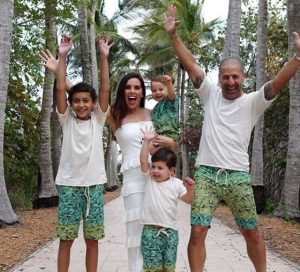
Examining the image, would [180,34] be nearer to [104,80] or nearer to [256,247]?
[104,80]

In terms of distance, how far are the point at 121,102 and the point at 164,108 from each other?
0.46 m

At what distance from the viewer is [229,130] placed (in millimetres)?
4641

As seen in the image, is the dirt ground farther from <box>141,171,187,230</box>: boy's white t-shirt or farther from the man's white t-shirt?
the man's white t-shirt

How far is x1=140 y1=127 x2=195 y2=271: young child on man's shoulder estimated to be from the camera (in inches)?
179

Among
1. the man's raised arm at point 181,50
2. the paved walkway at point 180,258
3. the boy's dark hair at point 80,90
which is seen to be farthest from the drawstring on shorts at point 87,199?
the paved walkway at point 180,258

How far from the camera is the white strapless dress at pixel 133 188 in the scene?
4.71 metres

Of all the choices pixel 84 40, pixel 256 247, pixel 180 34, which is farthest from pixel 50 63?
pixel 180 34

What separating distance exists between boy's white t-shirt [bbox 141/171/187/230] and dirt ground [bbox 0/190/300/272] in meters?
2.50

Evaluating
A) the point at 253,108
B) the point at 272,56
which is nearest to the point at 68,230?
the point at 253,108

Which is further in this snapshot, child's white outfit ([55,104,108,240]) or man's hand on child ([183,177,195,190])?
child's white outfit ([55,104,108,240])

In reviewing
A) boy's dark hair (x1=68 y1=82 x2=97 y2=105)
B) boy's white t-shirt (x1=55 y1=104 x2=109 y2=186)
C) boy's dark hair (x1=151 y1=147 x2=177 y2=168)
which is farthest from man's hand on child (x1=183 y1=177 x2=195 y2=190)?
boy's dark hair (x1=68 y1=82 x2=97 y2=105)

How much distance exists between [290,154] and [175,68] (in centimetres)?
2241

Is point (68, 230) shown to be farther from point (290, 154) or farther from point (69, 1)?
point (69, 1)

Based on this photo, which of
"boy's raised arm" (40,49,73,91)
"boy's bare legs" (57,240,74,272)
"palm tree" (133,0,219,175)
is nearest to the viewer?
"boy's bare legs" (57,240,74,272)
